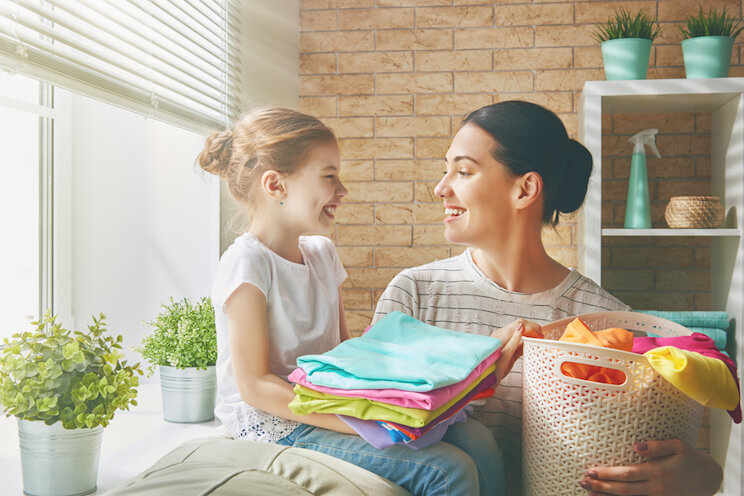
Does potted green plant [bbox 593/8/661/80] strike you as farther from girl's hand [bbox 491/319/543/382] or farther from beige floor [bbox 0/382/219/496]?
beige floor [bbox 0/382/219/496]

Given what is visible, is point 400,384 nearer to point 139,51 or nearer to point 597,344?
point 597,344

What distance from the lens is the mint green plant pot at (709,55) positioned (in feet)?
7.55

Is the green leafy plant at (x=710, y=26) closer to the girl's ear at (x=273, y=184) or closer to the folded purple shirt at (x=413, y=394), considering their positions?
the girl's ear at (x=273, y=184)

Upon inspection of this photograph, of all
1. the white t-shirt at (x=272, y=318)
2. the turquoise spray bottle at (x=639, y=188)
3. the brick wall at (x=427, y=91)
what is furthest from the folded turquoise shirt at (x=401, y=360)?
the brick wall at (x=427, y=91)

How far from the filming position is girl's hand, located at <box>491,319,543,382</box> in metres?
1.14

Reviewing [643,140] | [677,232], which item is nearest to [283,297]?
[677,232]

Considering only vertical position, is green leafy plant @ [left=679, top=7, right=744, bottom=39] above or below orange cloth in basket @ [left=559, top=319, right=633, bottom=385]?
above

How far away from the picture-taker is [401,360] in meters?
1.02

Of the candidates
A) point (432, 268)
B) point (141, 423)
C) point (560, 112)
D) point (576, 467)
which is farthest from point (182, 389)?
point (560, 112)

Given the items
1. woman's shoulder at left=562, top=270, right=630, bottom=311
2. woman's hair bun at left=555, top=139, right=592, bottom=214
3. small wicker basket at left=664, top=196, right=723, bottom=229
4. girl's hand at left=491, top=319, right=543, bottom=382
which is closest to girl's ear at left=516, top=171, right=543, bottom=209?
woman's hair bun at left=555, top=139, right=592, bottom=214

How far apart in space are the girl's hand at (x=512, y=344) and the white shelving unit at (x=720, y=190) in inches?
49.5

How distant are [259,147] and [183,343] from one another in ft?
1.97

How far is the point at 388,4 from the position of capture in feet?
9.12

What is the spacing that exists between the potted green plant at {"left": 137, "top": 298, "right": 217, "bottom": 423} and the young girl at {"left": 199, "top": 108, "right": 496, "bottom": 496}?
335 millimetres
